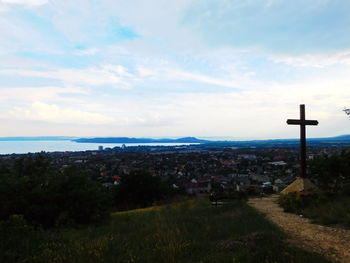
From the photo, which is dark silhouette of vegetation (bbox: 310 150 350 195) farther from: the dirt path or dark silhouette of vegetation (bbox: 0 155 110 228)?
dark silhouette of vegetation (bbox: 0 155 110 228)

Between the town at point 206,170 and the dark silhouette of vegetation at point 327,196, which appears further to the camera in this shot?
the town at point 206,170

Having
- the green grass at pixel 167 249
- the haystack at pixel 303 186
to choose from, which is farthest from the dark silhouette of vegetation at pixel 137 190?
the green grass at pixel 167 249

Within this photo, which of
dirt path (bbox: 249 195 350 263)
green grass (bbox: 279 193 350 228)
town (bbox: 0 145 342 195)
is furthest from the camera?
town (bbox: 0 145 342 195)

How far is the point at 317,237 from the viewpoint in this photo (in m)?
6.61

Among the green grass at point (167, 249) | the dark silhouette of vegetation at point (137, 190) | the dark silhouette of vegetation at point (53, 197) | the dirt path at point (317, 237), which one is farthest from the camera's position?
the dark silhouette of vegetation at point (137, 190)

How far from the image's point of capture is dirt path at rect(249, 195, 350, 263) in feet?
18.0

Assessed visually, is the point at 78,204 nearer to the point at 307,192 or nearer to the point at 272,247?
the point at 272,247

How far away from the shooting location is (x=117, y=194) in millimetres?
23688

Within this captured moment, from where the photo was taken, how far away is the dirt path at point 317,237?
5.47 meters

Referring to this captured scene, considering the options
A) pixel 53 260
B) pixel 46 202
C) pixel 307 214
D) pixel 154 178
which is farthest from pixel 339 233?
pixel 154 178

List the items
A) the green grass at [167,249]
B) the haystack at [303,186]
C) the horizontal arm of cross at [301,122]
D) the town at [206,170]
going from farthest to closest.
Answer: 1. the town at [206,170]
2. the horizontal arm of cross at [301,122]
3. the haystack at [303,186]
4. the green grass at [167,249]

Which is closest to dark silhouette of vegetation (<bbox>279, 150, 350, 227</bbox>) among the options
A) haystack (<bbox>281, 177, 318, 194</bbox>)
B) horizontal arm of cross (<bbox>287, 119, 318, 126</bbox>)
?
haystack (<bbox>281, 177, 318, 194</bbox>)

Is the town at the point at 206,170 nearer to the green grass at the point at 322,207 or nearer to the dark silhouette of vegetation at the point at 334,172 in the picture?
the dark silhouette of vegetation at the point at 334,172

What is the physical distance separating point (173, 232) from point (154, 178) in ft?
59.7
